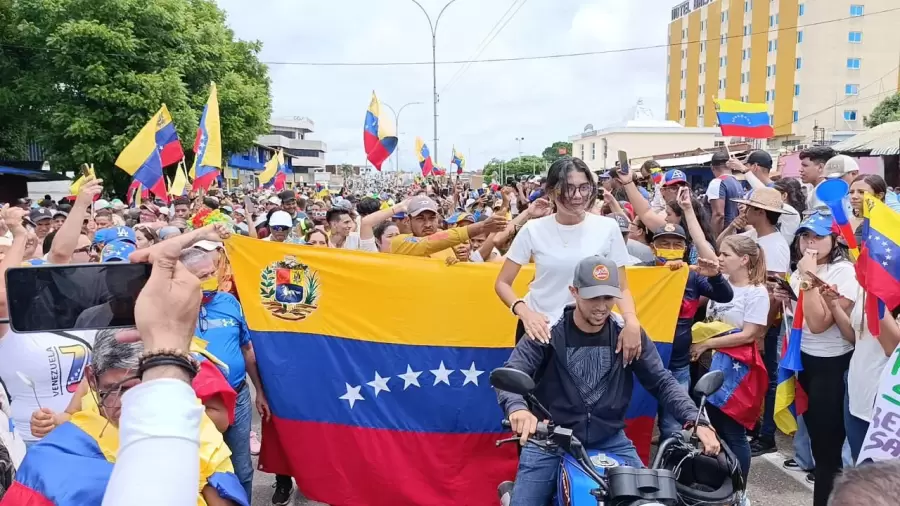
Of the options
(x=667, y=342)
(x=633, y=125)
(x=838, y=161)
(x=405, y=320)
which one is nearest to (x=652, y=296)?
(x=667, y=342)

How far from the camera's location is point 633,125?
6359 centimetres

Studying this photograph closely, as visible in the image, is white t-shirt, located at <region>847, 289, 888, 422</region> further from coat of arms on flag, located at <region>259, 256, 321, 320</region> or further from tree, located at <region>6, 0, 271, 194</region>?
tree, located at <region>6, 0, 271, 194</region>

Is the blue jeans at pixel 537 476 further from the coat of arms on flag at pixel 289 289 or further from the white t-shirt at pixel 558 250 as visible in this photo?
the coat of arms on flag at pixel 289 289

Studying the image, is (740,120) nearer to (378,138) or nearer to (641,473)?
(378,138)

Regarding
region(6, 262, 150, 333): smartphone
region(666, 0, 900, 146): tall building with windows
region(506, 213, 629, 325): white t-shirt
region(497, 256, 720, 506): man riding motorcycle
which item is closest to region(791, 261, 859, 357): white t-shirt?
region(506, 213, 629, 325): white t-shirt

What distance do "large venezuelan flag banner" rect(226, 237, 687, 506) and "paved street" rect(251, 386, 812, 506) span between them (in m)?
0.34

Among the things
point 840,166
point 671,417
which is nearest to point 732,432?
point 671,417

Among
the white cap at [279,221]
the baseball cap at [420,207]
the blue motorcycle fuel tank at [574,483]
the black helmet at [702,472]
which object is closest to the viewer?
the black helmet at [702,472]

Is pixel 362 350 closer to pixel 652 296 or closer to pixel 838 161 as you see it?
pixel 652 296

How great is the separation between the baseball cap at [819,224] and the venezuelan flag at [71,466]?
3.82 meters

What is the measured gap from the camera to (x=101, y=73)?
26.4 meters

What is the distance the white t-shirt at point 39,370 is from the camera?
3.43 meters

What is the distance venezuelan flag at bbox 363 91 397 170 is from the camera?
13039mm

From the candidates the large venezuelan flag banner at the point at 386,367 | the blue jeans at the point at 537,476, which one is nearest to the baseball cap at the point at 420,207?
the large venezuelan flag banner at the point at 386,367
